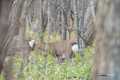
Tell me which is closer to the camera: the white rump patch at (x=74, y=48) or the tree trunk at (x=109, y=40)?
the tree trunk at (x=109, y=40)

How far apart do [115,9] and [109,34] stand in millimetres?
223

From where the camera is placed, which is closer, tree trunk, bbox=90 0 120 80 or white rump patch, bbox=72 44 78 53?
tree trunk, bbox=90 0 120 80

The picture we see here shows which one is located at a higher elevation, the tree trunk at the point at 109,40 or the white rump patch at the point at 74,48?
the tree trunk at the point at 109,40

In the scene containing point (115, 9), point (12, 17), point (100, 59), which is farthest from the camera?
point (12, 17)

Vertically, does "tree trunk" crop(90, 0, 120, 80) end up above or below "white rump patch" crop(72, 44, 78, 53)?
above

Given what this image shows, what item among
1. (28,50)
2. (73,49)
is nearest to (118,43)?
(73,49)

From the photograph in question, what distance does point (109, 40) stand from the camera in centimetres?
164

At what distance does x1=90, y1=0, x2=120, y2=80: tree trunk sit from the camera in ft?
5.26

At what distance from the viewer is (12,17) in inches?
130

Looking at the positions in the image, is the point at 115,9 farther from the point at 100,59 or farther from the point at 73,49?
the point at 73,49

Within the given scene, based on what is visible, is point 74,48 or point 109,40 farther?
point 74,48

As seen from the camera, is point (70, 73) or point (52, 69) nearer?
point (70, 73)

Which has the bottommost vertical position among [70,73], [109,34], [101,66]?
[70,73]

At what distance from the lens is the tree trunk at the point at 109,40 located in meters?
1.60
